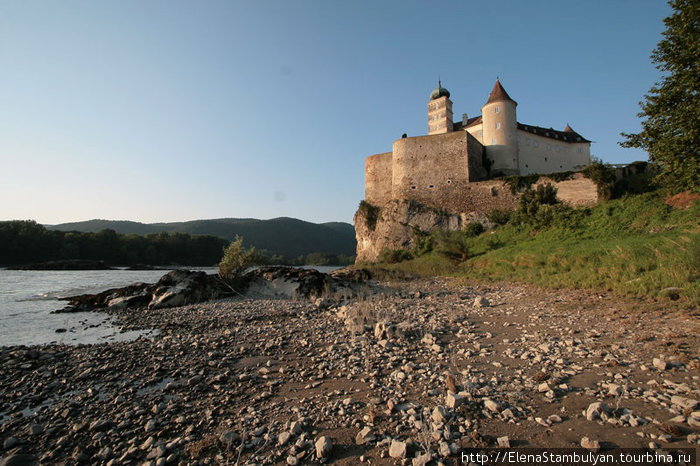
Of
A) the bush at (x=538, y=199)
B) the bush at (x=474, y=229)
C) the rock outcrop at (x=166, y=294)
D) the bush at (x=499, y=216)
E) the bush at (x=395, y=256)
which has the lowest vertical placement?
the rock outcrop at (x=166, y=294)

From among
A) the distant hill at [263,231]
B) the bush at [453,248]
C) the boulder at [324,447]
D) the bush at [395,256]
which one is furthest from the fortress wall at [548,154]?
the distant hill at [263,231]

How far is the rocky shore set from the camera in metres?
3.42

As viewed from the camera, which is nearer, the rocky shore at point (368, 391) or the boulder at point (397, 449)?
the boulder at point (397, 449)

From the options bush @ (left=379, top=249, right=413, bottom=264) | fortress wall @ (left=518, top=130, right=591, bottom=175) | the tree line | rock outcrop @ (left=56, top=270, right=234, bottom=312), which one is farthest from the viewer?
the tree line

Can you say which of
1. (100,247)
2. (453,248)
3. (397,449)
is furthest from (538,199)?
(100,247)

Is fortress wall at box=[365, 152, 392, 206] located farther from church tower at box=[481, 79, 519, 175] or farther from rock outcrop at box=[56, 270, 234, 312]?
rock outcrop at box=[56, 270, 234, 312]

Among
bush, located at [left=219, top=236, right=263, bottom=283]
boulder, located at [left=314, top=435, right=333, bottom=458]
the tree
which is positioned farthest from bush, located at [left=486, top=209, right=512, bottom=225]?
boulder, located at [left=314, top=435, right=333, bottom=458]

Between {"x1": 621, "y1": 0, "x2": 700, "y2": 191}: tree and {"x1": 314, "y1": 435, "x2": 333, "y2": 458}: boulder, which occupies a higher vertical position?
{"x1": 621, "y1": 0, "x2": 700, "y2": 191}: tree

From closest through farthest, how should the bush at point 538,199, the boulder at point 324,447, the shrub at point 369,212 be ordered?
the boulder at point 324,447 → the bush at point 538,199 → the shrub at point 369,212

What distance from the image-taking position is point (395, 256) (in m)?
31.9

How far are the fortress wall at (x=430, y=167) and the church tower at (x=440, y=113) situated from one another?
10.2 m

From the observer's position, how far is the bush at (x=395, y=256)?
31359 mm

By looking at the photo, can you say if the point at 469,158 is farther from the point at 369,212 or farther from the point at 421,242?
the point at 369,212

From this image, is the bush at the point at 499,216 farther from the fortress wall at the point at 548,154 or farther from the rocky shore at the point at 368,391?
the rocky shore at the point at 368,391
